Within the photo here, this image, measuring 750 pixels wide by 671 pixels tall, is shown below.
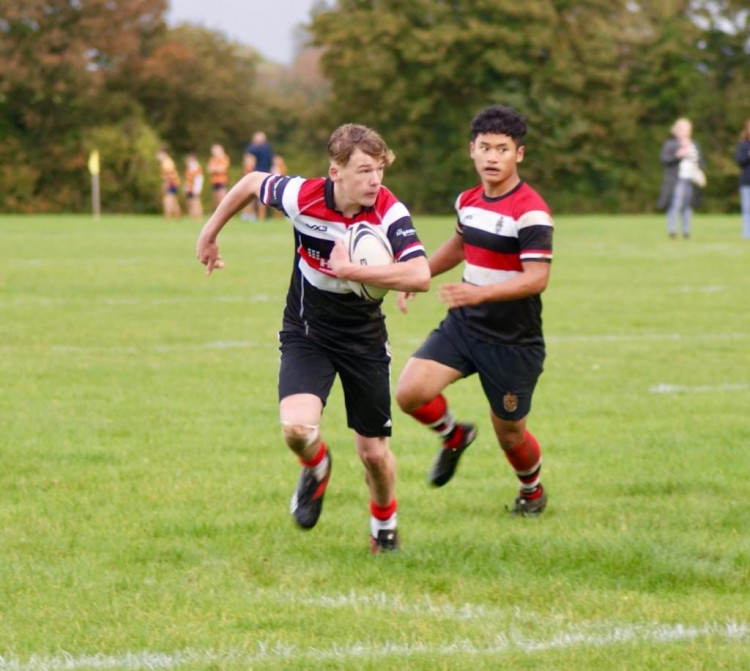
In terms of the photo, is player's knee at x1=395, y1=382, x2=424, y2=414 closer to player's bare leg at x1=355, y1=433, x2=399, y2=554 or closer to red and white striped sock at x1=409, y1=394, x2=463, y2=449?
red and white striped sock at x1=409, y1=394, x2=463, y2=449

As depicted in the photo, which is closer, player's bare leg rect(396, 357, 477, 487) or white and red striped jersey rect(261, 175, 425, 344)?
white and red striped jersey rect(261, 175, 425, 344)

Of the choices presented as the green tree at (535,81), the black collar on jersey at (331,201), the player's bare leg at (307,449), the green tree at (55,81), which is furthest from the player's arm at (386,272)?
the green tree at (535,81)

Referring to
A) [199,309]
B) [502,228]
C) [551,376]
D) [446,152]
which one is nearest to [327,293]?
[502,228]

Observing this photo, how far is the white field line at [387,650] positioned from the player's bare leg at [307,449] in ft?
3.86

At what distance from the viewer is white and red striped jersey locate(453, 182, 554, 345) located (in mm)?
6070

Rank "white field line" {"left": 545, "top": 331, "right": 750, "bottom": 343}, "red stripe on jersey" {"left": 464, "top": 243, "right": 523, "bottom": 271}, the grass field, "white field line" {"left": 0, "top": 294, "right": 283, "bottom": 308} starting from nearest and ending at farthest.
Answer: the grass field, "red stripe on jersey" {"left": 464, "top": 243, "right": 523, "bottom": 271}, "white field line" {"left": 545, "top": 331, "right": 750, "bottom": 343}, "white field line" {"left": 0, "top": 294, "right": 283, "bottom": 308}

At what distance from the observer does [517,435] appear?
6.32m

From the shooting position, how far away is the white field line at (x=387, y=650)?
420cm

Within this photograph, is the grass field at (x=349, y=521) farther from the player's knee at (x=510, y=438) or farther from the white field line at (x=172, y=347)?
the player's knee at (x=510, y=438)

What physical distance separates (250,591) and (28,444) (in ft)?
9.91

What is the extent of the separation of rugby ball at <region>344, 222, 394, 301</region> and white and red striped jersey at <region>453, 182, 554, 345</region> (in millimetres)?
870

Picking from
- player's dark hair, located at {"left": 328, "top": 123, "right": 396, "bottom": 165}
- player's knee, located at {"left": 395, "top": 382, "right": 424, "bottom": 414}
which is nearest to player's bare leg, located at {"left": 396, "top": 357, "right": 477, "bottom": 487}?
player's knee, located at {"left": 395, "top": 382, "right": 424, "bottom": 414}

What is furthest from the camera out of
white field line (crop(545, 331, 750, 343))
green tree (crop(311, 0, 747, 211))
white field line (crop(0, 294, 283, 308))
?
green tree (crop(311, 0, 747, 211))

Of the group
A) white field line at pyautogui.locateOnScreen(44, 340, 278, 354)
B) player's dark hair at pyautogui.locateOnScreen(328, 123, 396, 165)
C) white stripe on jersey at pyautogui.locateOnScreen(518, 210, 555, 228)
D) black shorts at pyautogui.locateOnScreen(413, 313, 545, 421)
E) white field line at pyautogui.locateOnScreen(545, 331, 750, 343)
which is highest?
player's dark hair at pyautogui.locateOnScreen(328, 123, 396, 165)
